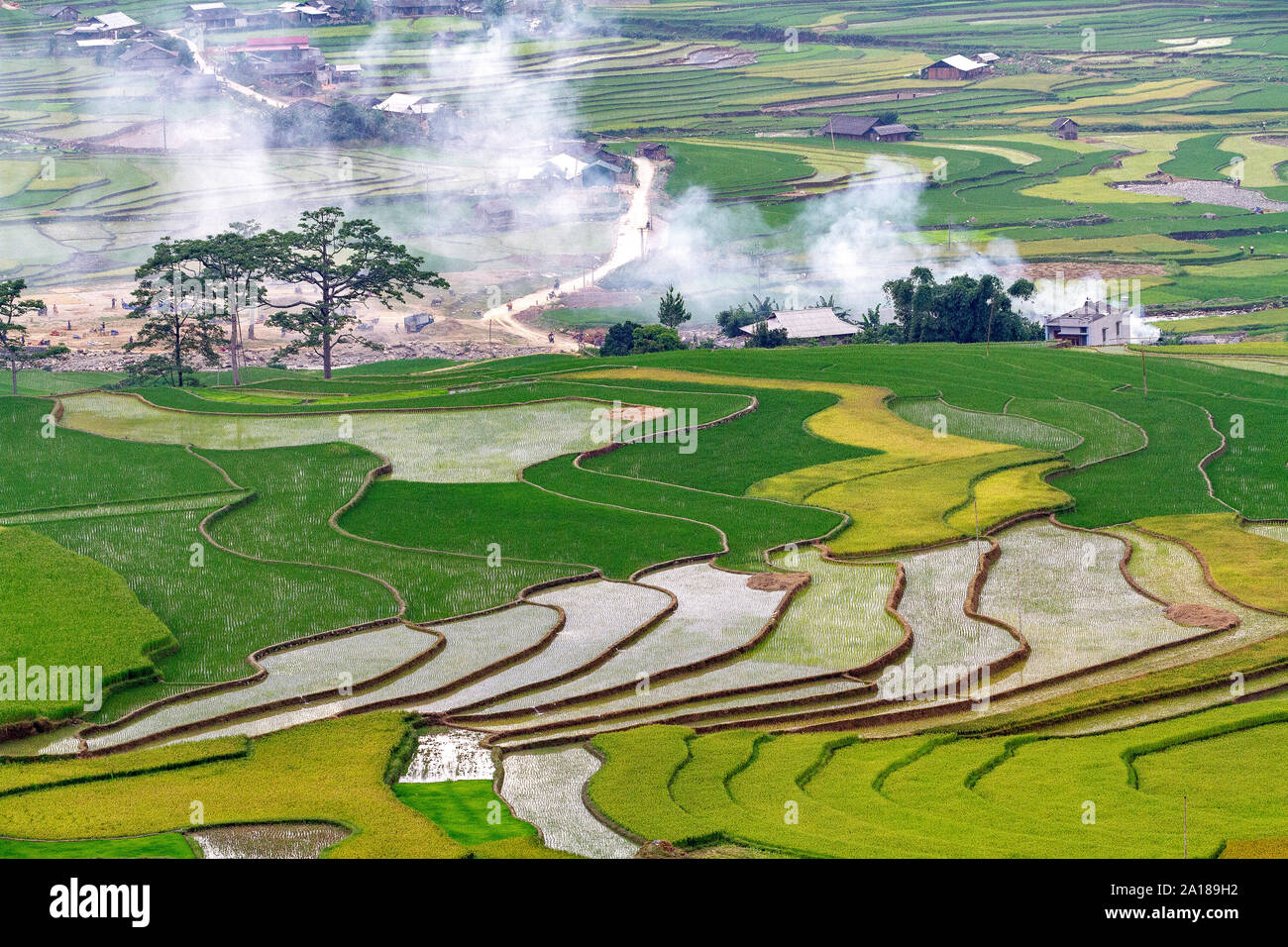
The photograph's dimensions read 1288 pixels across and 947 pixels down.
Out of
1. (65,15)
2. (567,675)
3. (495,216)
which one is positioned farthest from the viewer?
(65,15)

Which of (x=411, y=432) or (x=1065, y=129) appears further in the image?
(x=1065, y=129)

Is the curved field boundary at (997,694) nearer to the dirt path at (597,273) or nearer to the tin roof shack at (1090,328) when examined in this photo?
the tin roof shack at (1090,328)

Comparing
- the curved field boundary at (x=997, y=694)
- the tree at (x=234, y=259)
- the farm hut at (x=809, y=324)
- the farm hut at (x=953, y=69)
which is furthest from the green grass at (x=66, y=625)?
the farm hut at (x=953, y=69)

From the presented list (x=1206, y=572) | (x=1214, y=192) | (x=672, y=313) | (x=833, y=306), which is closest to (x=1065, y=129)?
(x=1214, y=192)

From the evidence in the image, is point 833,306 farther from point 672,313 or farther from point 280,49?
point 280,49

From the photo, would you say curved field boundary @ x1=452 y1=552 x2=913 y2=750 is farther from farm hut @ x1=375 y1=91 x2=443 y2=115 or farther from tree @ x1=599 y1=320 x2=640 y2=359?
farm hut @ x1=375 y1=91 x2=443 y2=115

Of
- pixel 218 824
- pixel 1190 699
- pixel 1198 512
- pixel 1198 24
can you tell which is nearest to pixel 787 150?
pixel 1198 24
